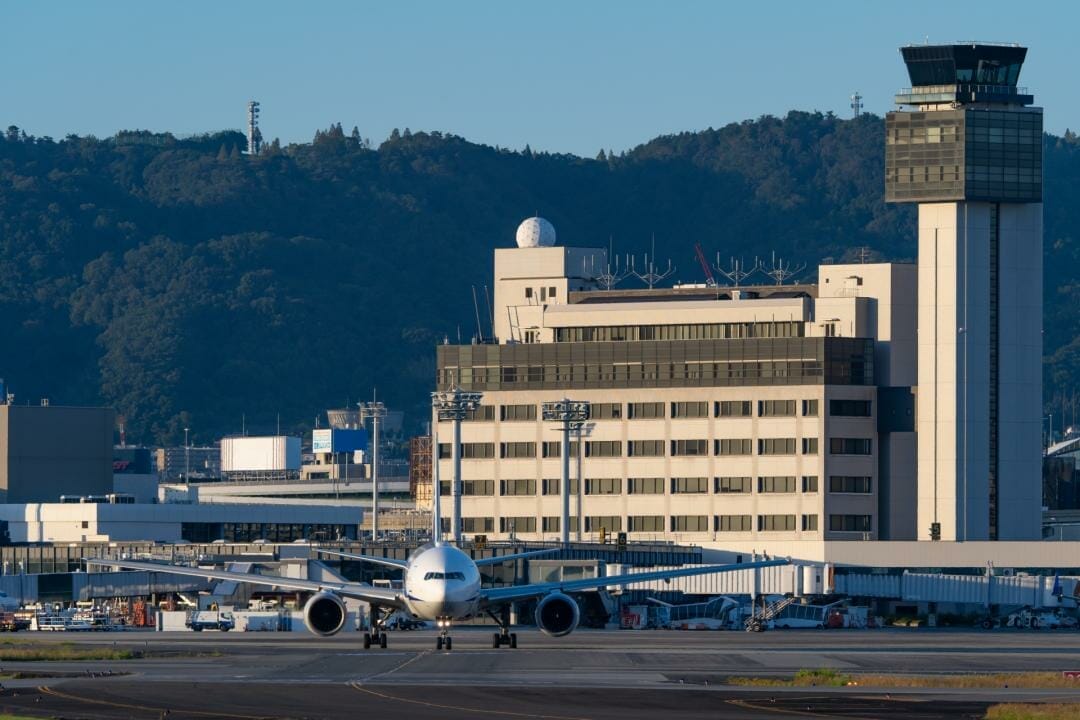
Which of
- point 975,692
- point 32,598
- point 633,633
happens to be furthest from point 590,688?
point 32,598

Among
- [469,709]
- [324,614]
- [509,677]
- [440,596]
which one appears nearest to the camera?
[469,709]

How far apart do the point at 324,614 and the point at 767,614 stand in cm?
6083

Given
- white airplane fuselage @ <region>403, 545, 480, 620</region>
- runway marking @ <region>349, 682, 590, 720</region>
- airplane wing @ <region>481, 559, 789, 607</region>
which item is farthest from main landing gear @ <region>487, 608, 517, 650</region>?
runway marking @ <region>349, 682, 590, 720</region>

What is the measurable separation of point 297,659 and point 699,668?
18.5 meters

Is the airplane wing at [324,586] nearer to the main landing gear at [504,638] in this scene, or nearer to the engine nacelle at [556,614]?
the main landing gear at [504,638]

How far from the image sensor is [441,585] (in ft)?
342

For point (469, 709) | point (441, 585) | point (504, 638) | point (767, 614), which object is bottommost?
point (767, 614)

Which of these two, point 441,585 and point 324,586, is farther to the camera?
point 324,586

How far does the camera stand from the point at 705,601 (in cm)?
17650

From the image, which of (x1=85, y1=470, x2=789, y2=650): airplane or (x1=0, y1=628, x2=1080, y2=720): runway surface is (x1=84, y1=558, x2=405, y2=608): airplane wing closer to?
(x1=85, y1=470, x2=789, y2=650): airplane

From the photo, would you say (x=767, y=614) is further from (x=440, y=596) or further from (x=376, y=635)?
(x=440, y=596)

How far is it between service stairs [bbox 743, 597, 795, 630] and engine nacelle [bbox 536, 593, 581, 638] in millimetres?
46653

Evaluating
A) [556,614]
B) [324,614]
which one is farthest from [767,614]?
[324,614]

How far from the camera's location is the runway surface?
73.3 metres
